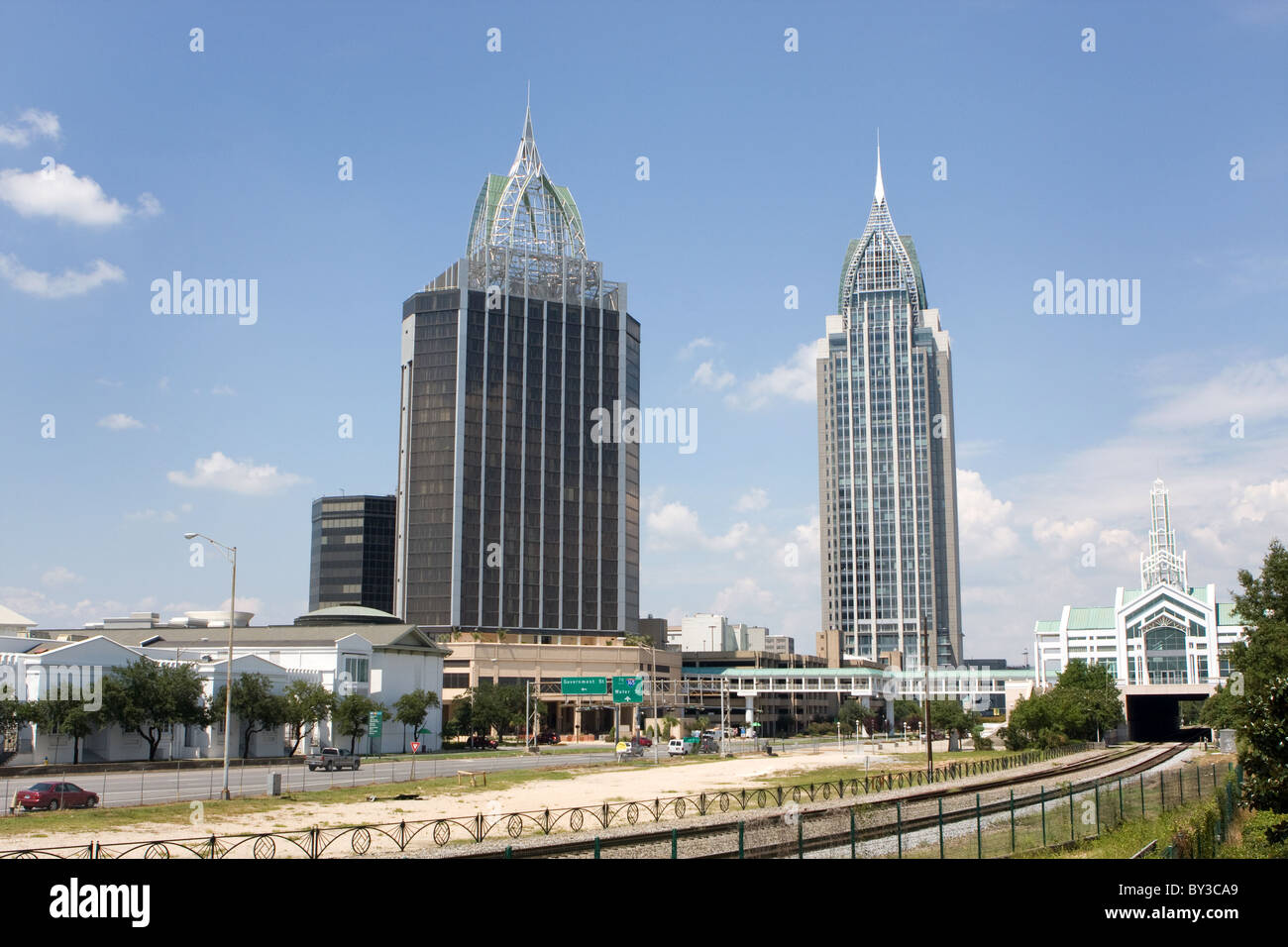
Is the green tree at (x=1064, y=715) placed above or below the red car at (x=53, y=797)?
below

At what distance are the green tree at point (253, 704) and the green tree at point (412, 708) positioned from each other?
19512 mm

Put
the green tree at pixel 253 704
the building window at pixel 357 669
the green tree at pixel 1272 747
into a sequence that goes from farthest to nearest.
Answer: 1. the building window at pixel 357 669
2. the green tree at pixel 253 704
3. the green tree at pixel 1272 747

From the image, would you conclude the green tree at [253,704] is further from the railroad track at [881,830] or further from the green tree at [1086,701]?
the green tree at [1086,701]

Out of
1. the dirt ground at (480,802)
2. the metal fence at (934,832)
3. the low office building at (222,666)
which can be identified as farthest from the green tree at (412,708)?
the metal fence at (934,832)

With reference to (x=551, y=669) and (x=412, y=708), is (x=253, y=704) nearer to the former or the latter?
(x=412, y=708)

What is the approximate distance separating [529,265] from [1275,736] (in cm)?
17163

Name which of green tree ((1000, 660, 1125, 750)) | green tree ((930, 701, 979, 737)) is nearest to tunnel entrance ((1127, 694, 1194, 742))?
green tree ((1000, 660, 1125, 750))

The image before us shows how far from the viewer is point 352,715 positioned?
96.2 meters

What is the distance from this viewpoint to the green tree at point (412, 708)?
110 metres

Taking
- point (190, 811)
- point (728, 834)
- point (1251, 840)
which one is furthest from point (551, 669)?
point (1251, 840)

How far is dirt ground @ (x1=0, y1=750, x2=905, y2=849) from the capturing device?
3944 cm

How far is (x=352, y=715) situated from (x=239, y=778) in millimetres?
28806
